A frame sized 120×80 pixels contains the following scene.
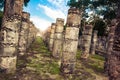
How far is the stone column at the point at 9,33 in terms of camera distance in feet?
28.3

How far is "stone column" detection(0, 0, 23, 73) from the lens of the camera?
8617mm

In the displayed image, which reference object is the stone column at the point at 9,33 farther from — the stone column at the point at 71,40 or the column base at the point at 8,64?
the stone column at the point at 71,40

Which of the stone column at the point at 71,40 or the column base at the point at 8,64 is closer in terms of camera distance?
the column base at the point at 8,64

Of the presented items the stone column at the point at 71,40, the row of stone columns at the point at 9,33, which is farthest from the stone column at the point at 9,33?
the stone column at the point at 71,40

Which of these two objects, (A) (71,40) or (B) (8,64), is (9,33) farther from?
(A) (71,40)

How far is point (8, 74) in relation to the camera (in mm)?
8578

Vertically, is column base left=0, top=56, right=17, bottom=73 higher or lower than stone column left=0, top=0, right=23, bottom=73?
lower

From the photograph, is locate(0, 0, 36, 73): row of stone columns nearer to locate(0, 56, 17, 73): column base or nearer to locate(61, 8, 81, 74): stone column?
locate(0, 56, 17, 73): column base

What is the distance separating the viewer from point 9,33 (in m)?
8.68

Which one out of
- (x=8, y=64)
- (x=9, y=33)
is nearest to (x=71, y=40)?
(x=9, y=33)

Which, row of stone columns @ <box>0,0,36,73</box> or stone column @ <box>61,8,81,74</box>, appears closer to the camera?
row of stone columns @ <box>0,0,36,73</box>

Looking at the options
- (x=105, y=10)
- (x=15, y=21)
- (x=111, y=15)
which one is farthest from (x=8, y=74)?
(x=105, y=10)

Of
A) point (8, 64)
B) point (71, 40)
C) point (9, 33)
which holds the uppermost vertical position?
point (9, 33)

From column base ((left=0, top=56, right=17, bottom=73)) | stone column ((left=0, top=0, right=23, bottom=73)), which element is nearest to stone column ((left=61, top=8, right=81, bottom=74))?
column base ((left=0, top=56, right=17, bottom=73))
